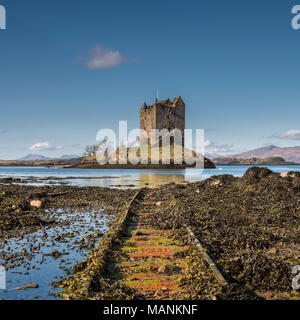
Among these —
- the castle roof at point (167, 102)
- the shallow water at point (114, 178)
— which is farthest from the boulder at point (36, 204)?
the castle roof at point (167, 102)

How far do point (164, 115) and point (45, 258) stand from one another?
123m

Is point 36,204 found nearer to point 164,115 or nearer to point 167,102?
point 164,115

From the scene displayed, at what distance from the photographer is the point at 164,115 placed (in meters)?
129

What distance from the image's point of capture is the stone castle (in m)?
128

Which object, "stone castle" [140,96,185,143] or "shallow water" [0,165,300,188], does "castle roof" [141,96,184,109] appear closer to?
"stone castle" [140,96,185,143]

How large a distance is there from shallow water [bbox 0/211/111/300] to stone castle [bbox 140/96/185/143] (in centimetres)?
11640

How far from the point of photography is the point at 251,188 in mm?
21938

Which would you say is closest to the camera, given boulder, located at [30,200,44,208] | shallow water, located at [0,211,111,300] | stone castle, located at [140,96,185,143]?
shallow water, located at [0,211,111,300]

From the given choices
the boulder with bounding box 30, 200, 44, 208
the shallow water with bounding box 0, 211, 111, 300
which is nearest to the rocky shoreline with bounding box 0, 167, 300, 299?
the boulder with bounding box 30, 200, 44, 208

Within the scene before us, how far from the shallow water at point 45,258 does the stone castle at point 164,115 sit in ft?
382

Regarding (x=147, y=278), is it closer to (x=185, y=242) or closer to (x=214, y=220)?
(x=185, y=242)

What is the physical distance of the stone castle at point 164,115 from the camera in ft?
422

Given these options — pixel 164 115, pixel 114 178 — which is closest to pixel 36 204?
pixel 114 178

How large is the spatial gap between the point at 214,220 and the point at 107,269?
6950 millimetres
